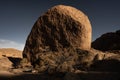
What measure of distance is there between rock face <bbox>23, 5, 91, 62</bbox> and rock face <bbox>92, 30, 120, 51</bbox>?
436cm

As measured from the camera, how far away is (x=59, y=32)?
15.9 metres

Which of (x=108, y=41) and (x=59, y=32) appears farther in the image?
(x=108, y=41)

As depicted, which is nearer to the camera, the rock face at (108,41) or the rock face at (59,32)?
the rock face at (59,32)

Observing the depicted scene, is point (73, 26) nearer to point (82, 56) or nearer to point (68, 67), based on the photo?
point (82, 56)

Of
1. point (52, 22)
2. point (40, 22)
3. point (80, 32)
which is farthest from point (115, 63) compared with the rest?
point (40, 22)

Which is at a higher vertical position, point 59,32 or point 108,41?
point 59,32

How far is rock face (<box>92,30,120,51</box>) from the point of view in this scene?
19.0 meters

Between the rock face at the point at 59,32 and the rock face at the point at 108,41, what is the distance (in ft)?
14.3

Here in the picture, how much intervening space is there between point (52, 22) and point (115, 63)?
6.26 m

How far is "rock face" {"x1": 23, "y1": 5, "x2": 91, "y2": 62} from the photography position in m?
15.1

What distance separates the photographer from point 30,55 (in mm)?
16562

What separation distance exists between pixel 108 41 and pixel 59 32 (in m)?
6.06

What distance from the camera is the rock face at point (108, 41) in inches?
749

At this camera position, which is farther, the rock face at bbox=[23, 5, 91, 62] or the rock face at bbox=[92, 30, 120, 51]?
the rock face at bbox=[92, 30, 120, 51]
